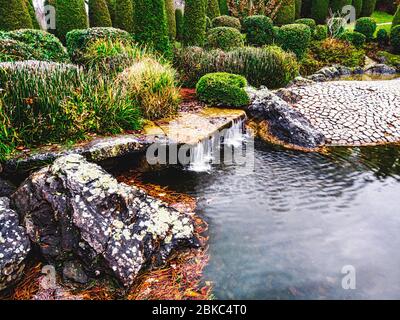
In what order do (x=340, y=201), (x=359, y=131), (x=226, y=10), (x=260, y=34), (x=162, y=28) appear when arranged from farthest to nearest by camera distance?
1. (x=226, y=10)
2. (x=260, y=34)
3. (x=162, y=28)
4. (x=359, y=131)
5. (x=340, y=201)

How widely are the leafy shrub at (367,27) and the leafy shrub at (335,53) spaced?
13.3 ft

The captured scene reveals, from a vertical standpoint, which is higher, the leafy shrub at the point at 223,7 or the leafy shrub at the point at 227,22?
the leafy shrub at the point at 223,7

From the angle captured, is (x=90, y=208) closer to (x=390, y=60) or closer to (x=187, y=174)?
(x=187, y=174)

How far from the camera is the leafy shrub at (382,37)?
20.9 meters

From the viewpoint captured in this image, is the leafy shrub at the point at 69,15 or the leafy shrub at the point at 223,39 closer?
the leafy shrub at the point at 69,15

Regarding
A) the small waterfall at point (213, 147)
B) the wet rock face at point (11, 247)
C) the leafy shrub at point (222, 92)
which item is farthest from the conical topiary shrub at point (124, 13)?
the wet rock face at point (11, 247)

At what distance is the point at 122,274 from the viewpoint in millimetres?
3414

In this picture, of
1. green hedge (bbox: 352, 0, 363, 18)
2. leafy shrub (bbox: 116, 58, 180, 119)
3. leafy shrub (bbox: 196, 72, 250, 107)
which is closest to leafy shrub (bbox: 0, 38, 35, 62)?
leafy shrub (bbox: 116, 58, 180, 119)

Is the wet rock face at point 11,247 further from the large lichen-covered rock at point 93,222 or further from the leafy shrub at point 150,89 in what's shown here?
the leafy shrub at point 150,89

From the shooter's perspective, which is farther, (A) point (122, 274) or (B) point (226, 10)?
(B) point (226, 10)

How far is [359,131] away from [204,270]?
6.18 m

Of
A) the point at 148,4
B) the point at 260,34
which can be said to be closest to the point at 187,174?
the point at 148,4

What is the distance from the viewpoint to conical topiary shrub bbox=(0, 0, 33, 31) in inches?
423

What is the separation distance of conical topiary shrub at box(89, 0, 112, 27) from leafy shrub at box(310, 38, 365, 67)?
10.2 meters
